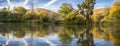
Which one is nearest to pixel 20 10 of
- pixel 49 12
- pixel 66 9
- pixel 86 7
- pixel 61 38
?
pixel 49 12

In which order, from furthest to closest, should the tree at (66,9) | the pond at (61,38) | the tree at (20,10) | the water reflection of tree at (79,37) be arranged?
1. the tree at (20,10)
2. the tree at (66,9)
3. the water reflection of tree at (79,37)
4. the pond at (61,38)

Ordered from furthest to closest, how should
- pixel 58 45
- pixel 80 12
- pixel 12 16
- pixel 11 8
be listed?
1. pixel 11 8
2. pixel 12 16
3. pixel 80 12
4. pixel 58 45

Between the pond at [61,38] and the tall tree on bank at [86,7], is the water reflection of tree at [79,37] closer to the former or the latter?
the pond at [61,38]

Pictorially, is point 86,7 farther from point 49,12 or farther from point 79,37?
point 79,37

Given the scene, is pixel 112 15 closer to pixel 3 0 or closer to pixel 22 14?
pixel 22 14

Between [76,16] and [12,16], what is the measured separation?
544 inches

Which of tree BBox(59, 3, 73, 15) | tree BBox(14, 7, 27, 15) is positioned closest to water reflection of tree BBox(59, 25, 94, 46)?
tree BBox(59, 3, 73, 15)

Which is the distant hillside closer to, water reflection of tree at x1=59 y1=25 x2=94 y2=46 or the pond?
the pond

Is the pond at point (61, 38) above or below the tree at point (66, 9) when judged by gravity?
below

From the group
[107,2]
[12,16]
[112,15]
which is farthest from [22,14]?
[112,15]

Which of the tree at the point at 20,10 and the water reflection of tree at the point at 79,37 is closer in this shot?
the water reflection of tree at the point at 79,37

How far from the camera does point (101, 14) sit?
3600 cm

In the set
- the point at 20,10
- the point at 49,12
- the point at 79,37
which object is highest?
the point at 20,10

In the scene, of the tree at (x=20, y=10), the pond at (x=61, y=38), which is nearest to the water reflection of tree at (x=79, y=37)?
the pond at (x=61, y=38)
